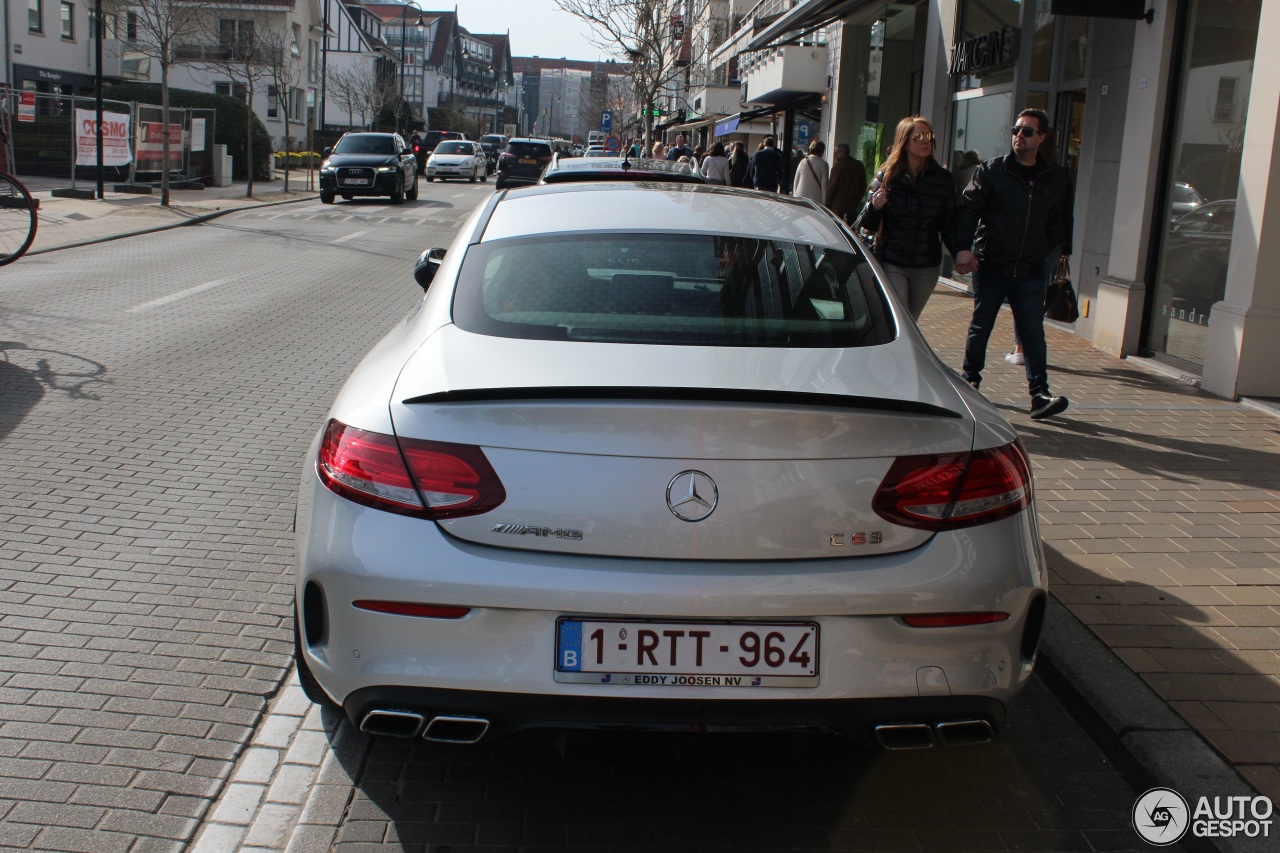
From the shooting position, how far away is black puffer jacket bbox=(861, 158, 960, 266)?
801cm

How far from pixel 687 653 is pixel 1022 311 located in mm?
5851

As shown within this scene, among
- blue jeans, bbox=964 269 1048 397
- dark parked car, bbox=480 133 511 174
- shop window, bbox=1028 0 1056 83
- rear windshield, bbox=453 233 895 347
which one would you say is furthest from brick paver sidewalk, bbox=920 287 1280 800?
dark parked car, bbox=480 133 511 174

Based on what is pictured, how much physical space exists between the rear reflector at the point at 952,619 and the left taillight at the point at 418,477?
3.16ft

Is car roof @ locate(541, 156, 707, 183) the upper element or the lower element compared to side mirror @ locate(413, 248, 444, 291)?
upper

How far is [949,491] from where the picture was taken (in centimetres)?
296

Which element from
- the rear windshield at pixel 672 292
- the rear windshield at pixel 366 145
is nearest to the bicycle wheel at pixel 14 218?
the rear windshield at pixel 672 292

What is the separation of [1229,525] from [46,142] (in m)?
30.1

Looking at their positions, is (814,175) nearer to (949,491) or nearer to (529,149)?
(949,491)

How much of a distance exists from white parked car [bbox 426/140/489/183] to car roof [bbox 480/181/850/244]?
45.4 metres

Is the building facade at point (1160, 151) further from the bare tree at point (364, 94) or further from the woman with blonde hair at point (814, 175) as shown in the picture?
the bare tree at point (364, 94)

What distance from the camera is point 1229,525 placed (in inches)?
226

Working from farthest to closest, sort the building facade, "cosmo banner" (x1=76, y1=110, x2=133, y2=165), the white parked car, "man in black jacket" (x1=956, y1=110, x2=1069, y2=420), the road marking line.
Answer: the white parked car, "cosmo banner" (x1=76, y1=110, x2=133, y2=165), the road marking line, the building facade, "man in black jacket" (x1=956, y1=110, x2=1069, y2=420)

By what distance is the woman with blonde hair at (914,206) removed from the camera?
315 inches

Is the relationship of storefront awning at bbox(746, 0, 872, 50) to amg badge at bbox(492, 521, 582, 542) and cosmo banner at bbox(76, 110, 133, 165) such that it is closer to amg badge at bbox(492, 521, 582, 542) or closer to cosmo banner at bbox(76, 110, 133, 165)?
cosmo banner at bbox(76, 110, 133, 165)
